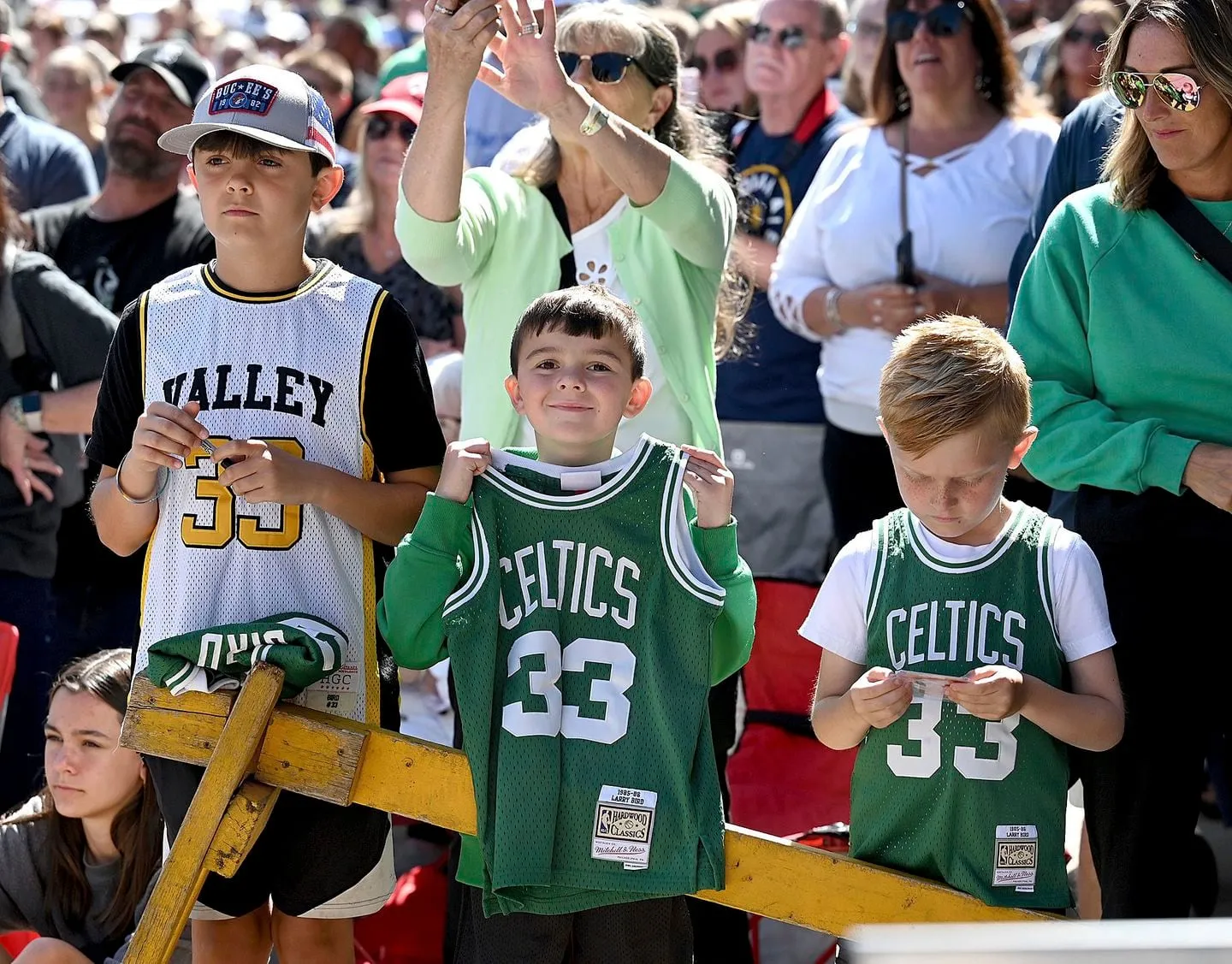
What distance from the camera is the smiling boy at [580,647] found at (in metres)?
2.60

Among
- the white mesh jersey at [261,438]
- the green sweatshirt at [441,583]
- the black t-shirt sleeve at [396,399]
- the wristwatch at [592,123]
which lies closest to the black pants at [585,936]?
the green sweatshirt at [441,583]

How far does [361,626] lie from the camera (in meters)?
2.89

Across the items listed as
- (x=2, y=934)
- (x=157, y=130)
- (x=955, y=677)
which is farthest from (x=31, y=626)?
(x=955, y=677)

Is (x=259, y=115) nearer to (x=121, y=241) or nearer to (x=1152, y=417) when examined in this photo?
(x=1152, y=417)

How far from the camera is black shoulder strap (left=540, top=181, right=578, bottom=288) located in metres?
3.44

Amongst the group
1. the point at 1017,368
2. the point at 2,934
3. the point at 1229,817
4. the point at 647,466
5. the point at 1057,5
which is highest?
the point at 1057,5

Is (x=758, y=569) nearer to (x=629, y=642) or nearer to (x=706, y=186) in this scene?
(x=706, y=186)

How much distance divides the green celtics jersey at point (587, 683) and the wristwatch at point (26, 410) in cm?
182

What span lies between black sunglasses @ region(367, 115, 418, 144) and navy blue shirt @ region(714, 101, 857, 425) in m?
1.10

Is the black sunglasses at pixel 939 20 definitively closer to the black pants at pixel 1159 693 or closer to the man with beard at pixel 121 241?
the black pants at pixel 1159 693

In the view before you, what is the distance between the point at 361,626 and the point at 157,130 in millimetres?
2683

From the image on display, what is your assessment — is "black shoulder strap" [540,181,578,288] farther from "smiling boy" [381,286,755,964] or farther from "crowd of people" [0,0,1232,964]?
"smiling boy" [381,286,755,964]

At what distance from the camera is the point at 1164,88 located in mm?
2984

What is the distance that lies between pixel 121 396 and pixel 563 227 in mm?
1028
